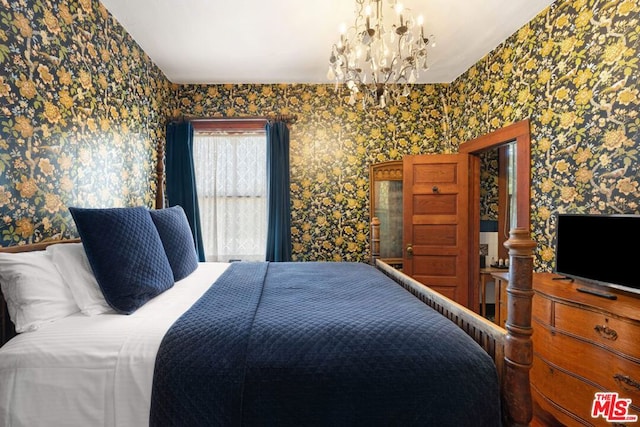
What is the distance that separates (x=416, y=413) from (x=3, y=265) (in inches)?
67.0

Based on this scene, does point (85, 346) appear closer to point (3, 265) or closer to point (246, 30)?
point (3, 265)

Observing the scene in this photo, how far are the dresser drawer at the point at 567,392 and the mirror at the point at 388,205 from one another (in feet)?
5.73

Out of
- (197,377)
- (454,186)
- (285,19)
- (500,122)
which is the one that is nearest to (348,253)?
(454,186)

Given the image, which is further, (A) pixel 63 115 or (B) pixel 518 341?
(A) pixel 63 115

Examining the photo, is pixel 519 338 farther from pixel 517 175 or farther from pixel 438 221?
pixel 438 221

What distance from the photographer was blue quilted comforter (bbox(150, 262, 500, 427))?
896 millimetres

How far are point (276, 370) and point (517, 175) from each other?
2.43 metres

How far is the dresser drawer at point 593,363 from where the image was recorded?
131 centimetres

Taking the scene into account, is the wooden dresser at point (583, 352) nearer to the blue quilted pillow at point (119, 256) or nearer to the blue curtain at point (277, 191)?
the blue quilted pillow at point (119, 256)

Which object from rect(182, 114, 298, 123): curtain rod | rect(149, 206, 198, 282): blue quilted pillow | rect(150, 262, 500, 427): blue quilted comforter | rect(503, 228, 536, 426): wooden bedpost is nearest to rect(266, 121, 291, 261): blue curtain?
rect(182, 114, 298, 123): curtain rod

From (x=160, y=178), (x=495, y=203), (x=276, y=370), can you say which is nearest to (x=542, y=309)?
(x=276, y=370)

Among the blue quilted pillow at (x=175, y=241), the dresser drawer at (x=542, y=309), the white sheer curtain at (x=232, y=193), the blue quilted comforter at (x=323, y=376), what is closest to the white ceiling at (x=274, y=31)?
the white sheer curtain at (x=232, y=193)

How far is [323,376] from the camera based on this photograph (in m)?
0.91

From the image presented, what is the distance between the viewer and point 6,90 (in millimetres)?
1396
